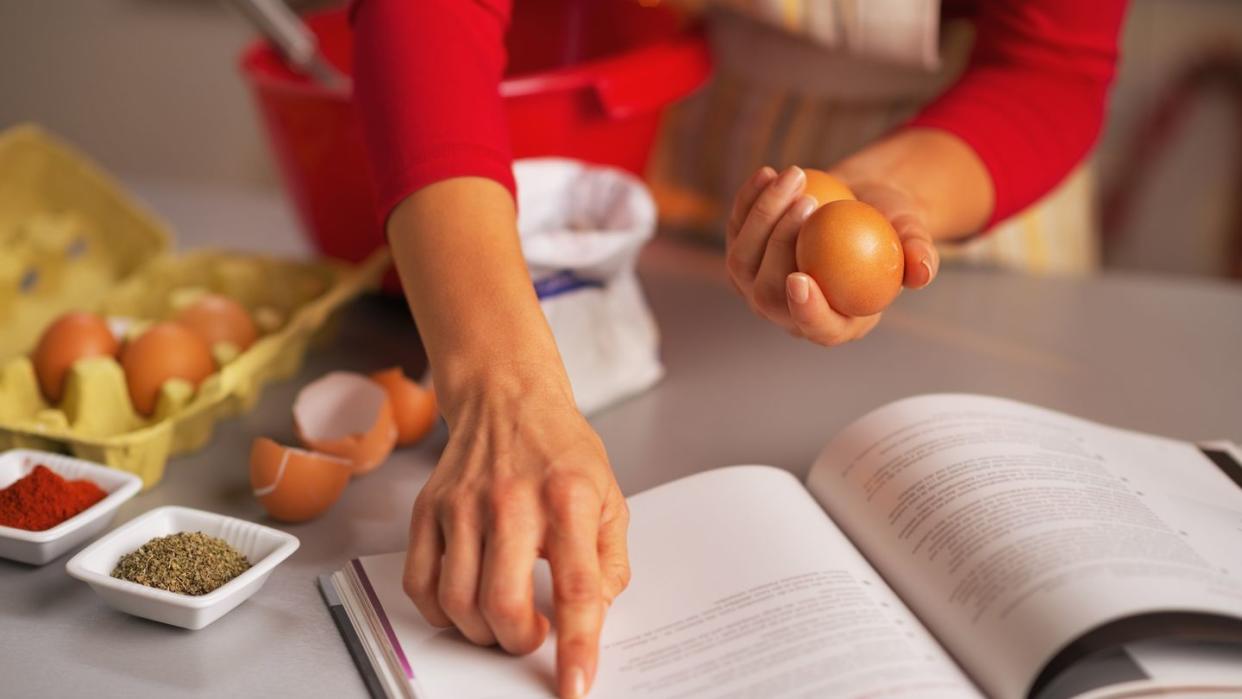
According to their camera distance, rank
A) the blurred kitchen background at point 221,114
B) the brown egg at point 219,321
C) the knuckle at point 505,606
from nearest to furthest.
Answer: the knuckle at point 505,606 → the brown egg at point 219,321 → the blurred kitchen background at point 221,114

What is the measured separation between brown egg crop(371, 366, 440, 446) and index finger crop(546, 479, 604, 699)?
28cm

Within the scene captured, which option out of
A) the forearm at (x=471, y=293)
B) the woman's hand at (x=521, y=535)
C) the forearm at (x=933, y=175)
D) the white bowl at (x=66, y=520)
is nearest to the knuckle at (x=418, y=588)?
the woman's hand at (x=521, y=535)

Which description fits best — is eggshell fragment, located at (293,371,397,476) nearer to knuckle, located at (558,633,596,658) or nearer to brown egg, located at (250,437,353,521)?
brown egg, located at (250,437,353,521)

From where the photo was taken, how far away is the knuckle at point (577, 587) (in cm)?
54

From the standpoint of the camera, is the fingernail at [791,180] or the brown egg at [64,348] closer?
the fingernail at [791,180]

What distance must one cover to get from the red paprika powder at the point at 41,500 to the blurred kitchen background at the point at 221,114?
4.95ft

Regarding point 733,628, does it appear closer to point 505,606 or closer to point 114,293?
point 505,606

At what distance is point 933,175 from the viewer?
33.2 inches

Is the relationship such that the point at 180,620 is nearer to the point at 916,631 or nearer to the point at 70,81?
the point at 916,631

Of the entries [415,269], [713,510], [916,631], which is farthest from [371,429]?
[916,631]

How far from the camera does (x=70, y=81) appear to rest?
2.46 m

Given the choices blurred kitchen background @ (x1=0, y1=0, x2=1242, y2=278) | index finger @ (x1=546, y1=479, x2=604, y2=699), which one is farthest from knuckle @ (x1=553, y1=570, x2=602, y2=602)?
blurred kitchen background @ (x1=0, y1=0, x2=1242, y2=278)

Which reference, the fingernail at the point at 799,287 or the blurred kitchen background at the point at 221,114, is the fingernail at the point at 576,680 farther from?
the blurred kitchen background at the point at 221,114

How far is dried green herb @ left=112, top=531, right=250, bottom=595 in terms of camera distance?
0.60 metres
